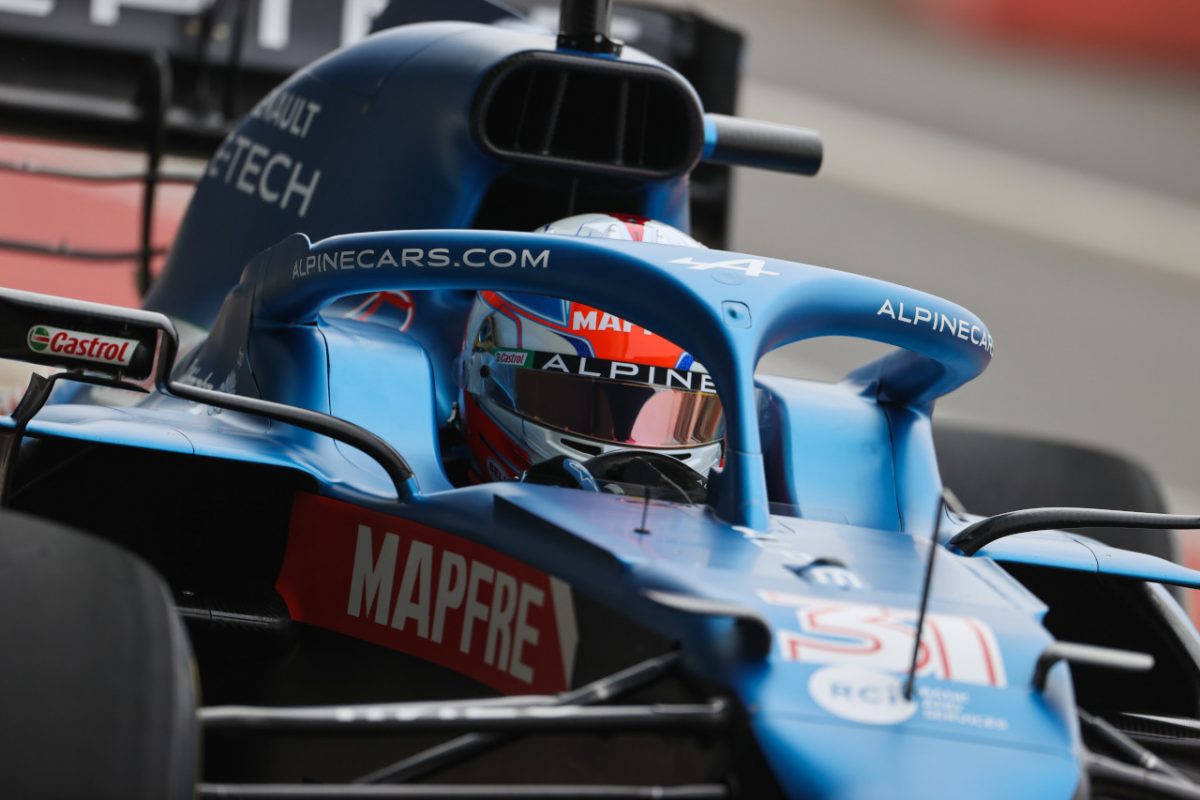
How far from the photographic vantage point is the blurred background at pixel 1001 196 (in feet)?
29.7

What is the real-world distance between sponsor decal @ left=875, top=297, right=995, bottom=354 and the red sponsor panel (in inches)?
31.5

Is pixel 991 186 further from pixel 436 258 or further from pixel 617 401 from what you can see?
pixel 436 258

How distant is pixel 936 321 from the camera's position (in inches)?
109

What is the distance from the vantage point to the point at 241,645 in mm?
2604

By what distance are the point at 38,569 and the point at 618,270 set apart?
96cm

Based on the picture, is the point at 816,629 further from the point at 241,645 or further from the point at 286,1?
the point at 286,1

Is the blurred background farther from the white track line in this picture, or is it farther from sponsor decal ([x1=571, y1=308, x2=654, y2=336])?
sponsor decal ([x1=571, y1=308, x2=654, y2=336])

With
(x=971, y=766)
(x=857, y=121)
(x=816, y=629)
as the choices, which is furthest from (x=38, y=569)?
(x=857, y=121)

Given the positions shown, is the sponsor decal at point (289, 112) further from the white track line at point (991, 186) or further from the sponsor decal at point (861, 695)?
the white track line at point (991, 186)

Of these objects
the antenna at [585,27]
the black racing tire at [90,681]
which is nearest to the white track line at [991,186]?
the antenna at [585,27]

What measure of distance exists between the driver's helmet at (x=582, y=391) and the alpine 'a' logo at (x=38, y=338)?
2.53 feet

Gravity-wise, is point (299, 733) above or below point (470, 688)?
above

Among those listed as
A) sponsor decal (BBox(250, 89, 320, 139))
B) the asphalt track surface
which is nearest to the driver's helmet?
sponsor decal (BBox(250, 89, 320, 139))

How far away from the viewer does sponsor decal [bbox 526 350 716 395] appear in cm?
281
